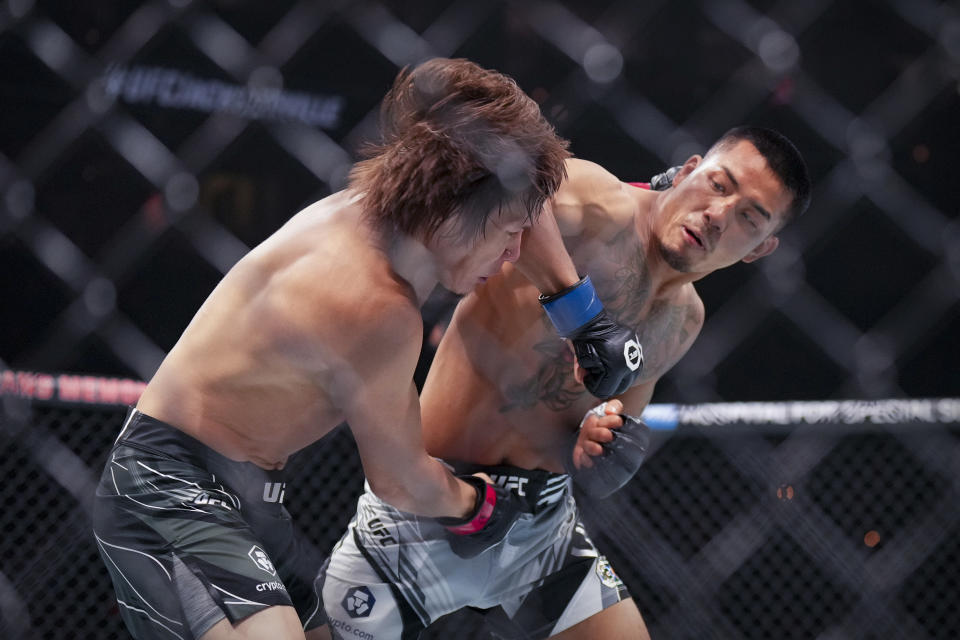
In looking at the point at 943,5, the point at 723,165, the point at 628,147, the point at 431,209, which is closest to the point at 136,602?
the point at 431,209

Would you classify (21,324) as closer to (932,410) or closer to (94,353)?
(94,353)

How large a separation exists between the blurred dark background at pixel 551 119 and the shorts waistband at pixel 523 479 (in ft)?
4.70

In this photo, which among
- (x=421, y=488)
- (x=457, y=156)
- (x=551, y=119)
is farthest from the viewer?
(x=551, y=119)

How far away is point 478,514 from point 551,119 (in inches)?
67.7

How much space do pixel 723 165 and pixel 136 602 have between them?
1.20m

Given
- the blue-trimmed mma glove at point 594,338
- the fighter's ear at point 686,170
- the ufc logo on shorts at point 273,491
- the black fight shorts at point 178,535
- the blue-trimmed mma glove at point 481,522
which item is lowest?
the black fight shorts at point 178,535

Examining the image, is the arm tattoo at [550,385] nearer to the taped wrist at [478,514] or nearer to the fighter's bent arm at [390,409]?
the taped wrist at [478,514]

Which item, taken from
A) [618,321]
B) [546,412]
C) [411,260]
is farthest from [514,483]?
[411,260]

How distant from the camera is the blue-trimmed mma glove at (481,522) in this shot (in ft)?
5.30

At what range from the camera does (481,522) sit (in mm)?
1620

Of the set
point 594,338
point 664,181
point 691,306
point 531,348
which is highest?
point 664,181

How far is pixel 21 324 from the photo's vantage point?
9.80 feet

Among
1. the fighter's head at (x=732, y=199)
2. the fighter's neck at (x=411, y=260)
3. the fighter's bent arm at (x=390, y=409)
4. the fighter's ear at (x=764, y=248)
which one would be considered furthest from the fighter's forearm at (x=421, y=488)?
the fighter's ear at (x=764, y=248)

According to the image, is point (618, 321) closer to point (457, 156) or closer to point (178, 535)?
point (457, 156)
